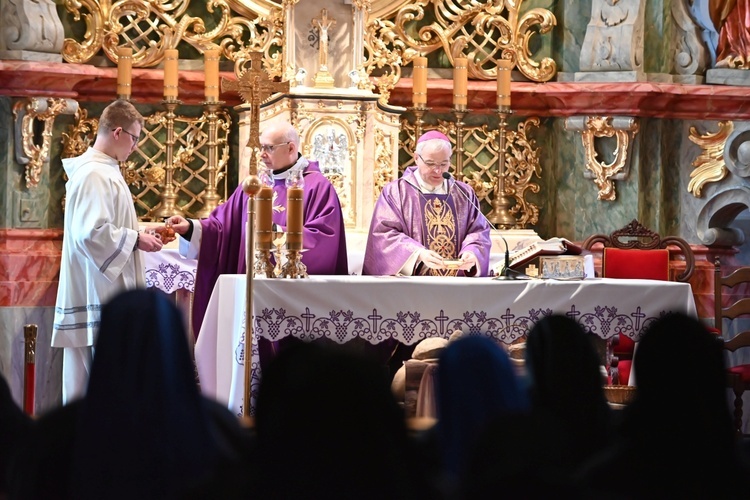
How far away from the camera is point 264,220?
670 cm

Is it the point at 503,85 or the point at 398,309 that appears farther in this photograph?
the point at 503,85

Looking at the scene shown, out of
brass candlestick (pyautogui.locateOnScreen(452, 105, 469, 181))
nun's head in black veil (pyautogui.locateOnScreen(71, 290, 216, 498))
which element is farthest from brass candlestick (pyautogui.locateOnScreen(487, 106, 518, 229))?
nun's head in black veil (pyautogui.locateOnScreen(71, 290, 216, 498))

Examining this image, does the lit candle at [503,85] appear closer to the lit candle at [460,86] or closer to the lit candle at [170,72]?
the lit candle at [460,86]

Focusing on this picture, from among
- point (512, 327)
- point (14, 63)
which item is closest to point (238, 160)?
point (14, 63)

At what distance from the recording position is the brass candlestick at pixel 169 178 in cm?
926

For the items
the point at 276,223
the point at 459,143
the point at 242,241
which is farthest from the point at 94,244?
the point at 459,143

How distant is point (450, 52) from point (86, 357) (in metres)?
4.28

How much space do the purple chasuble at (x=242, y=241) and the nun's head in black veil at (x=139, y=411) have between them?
4872mm

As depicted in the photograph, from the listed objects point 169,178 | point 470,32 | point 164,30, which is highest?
point 470,32

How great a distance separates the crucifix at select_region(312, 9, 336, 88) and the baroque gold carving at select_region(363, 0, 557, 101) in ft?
Answer: 1.58

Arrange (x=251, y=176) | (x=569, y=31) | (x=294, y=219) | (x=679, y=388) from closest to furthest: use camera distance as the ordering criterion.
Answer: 1. (x=679, y=388)
2. (x=251, y=176)
3. (x=294, y=219)
4. (x=569, y=31)

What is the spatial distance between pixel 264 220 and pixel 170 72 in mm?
2697

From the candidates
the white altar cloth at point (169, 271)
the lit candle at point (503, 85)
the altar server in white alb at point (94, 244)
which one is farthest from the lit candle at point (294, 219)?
the lit candle at point (503, 85)

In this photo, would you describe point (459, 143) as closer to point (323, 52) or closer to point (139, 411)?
point (323, 52)
